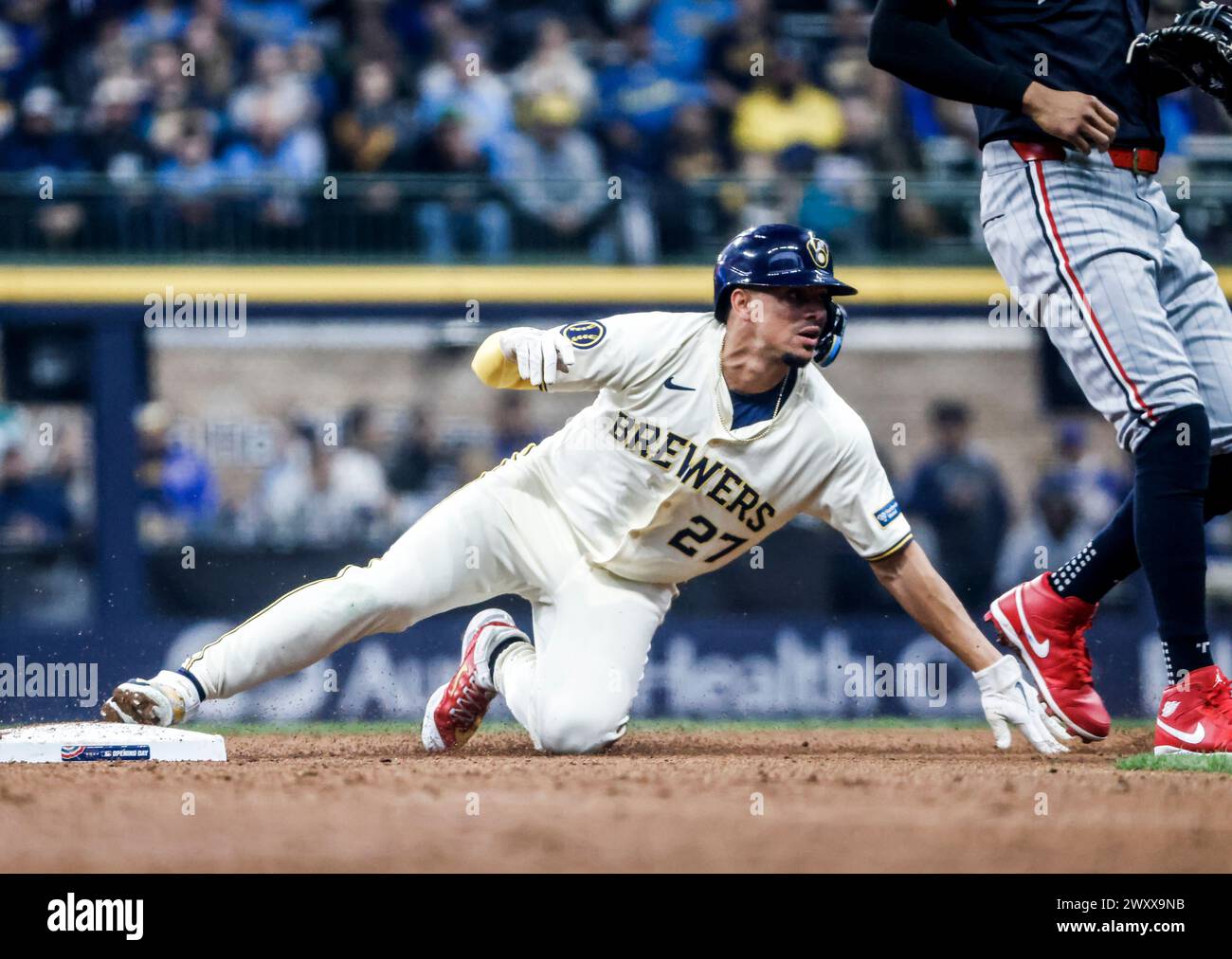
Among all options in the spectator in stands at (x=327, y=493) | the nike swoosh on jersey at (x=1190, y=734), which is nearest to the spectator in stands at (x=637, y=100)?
the spectator in stands at (x=327, y=493)

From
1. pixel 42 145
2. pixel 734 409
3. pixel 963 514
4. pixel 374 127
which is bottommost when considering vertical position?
pixel 963 514

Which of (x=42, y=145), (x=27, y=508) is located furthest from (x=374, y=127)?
(x=27, y=508)

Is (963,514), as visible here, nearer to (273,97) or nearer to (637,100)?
(637,100)

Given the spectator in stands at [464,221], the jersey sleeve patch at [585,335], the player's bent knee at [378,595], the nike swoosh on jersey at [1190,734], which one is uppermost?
the spectator in stands at [464,221]

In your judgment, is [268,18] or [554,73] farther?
[268,18]

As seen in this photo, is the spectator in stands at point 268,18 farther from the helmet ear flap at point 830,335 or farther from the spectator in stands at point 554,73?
the helmet ear flap at point 830,335
